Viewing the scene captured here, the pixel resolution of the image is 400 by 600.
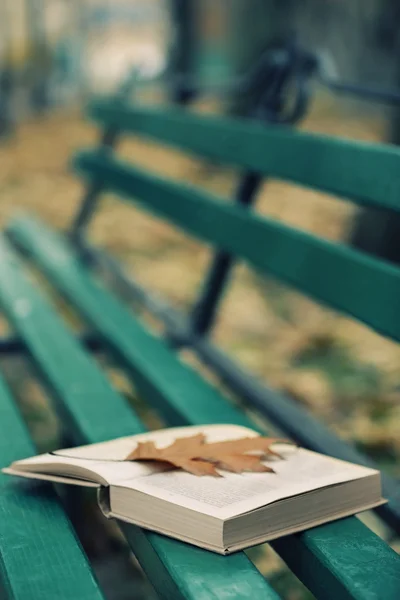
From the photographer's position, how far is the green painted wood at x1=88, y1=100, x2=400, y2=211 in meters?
1.45

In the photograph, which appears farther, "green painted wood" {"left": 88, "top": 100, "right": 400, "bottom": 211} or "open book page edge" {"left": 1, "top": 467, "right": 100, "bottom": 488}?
"green painted wood" {"left": 88, "top": 100, "right": 400, "bottom": 211}

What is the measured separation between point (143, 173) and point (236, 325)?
925 mm

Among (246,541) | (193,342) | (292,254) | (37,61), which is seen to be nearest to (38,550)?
(246,541)

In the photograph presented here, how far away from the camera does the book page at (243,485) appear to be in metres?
1.00

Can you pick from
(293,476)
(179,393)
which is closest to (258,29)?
(179,393)

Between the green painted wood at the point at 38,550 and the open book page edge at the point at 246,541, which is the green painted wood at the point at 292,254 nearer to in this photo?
the open book page edge at the point at 246,541

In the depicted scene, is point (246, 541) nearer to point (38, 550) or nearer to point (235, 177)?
point (38, 550)

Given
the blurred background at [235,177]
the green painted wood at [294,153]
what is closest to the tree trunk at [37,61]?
the blurred background at [235,177]

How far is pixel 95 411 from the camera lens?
1.49m

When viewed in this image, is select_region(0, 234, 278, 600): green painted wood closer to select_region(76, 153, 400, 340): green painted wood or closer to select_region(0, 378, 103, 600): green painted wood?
select_region(0, 378, 103, 600): green painted wood

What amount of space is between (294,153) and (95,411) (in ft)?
2.22

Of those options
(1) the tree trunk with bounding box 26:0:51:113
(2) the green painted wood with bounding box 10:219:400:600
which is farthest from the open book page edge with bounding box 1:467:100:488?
(1) the tree trunk with bounding box 26:0:51:113

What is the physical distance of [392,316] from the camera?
1355mm

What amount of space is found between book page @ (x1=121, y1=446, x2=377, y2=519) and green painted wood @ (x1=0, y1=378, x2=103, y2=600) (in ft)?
0.35
